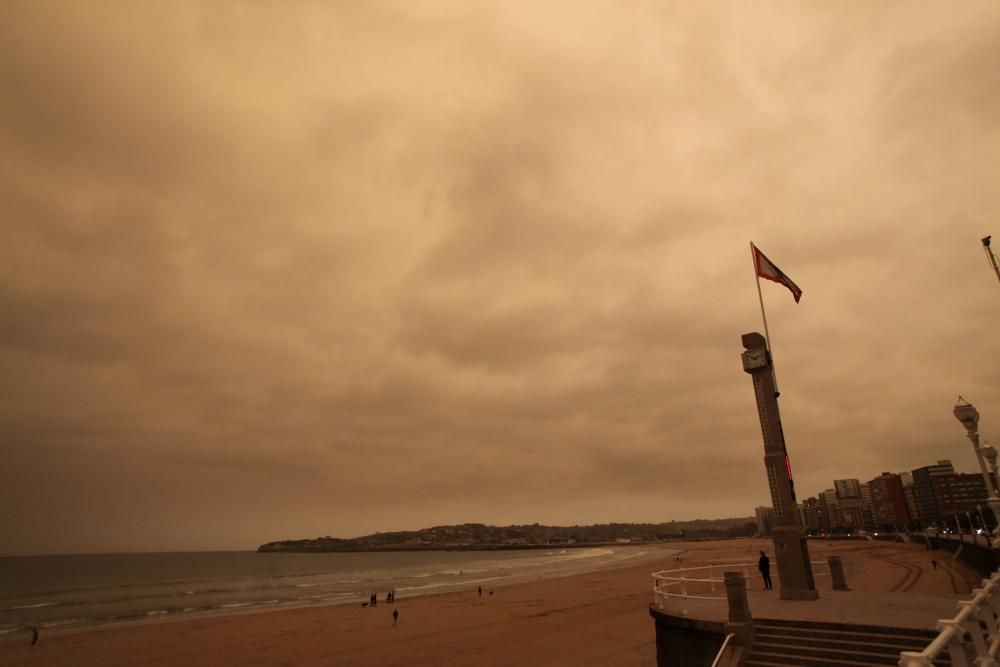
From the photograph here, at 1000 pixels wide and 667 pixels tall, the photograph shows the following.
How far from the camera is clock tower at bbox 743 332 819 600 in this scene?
16.1 meters

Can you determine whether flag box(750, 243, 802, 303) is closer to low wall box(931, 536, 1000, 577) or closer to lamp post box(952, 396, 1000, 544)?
lamp post box(952, 396, 1000, 544)

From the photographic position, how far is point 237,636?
33.7m

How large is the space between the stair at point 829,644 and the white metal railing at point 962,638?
1956 millimetres

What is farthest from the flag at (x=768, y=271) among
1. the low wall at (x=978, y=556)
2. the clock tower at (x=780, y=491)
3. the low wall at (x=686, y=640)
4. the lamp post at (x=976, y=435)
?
the low wall at (x=978, y=556)

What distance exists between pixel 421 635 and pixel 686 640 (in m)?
22.7

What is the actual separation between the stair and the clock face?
841 cm

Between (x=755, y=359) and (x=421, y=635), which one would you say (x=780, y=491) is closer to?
(x=755, y=359)

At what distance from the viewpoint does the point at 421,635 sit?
3158 centimetres

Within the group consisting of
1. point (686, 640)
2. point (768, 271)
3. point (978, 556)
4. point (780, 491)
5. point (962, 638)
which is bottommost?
point (978, 556)

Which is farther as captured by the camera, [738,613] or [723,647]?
[738,613]

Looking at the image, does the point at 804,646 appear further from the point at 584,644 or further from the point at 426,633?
the point at 426,633

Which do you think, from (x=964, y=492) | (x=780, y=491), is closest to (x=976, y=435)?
(x=780, y=491)

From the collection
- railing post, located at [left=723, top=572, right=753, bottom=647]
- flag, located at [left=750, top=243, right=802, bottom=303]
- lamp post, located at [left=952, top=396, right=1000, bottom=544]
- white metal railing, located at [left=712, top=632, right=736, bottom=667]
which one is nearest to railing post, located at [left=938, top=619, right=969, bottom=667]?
railing post, located at [left=723, top=572, right=753, bottom=647]

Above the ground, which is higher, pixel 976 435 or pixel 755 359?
pixel 755 359
